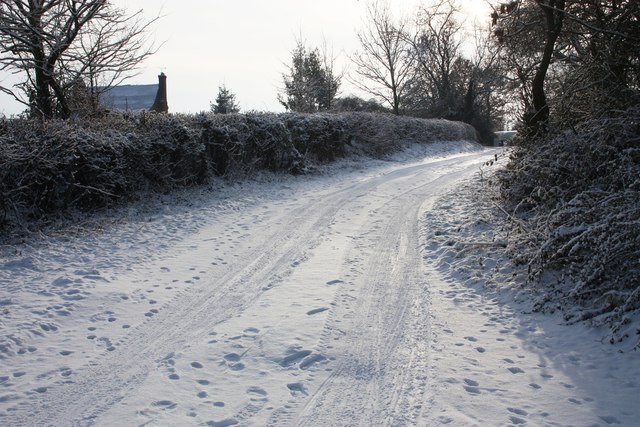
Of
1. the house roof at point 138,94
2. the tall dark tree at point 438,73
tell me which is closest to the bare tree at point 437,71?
the tall dark tree at point 438,73

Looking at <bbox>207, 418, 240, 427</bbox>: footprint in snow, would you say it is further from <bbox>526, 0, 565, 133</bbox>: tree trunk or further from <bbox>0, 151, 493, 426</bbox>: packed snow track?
<bbox>526, 0, 565, 133</bbox>: tree trunk

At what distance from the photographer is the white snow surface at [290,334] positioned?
357 cm

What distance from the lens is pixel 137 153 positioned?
33.8 ft

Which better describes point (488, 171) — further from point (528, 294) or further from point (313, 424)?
point (313, 424)

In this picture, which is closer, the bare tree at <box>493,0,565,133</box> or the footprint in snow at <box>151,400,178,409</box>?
the footprint in snow at <box>151,400,178,409</box>

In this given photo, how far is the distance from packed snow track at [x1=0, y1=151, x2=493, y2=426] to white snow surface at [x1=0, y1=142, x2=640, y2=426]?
0.02 meters

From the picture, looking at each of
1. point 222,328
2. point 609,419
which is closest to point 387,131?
point 222,328

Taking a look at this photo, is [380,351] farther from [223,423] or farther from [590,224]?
[590,224]

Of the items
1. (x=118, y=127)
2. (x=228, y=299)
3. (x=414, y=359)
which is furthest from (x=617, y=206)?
(x=118, y=127)

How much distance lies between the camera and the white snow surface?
3.57m

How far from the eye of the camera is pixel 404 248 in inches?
303

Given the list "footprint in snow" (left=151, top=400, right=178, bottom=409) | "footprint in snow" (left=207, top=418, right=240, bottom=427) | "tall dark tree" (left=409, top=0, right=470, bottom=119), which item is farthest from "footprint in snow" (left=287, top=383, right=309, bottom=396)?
"tall dark tree" (left=409, top=0, right=470, bottom=119)

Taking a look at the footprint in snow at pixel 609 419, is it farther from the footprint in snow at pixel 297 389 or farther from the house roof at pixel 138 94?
the house roof at pixel 138 94

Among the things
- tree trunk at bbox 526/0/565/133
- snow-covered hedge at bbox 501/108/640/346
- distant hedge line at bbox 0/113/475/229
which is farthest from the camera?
tree trunk at bbox 526/0/565/133
